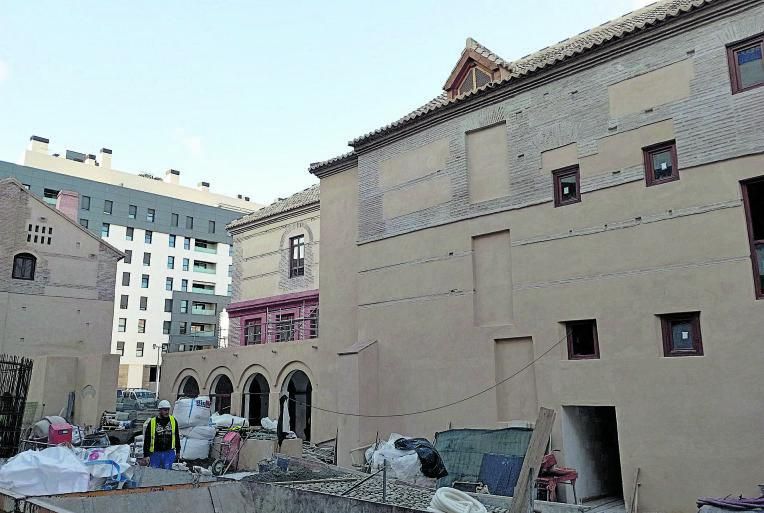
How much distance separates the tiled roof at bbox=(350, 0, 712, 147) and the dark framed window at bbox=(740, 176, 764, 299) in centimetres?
350

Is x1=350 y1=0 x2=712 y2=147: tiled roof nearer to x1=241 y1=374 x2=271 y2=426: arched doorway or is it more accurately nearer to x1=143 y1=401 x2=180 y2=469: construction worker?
x1=143 y1=401 x2=180 y2=469: construction worker

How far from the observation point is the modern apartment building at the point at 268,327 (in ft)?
71.5

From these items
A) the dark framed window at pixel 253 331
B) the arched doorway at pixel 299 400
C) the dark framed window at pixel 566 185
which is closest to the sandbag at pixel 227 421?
the arched doorway at pixel 299 400

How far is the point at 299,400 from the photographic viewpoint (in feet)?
75.4

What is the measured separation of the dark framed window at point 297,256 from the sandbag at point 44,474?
17.2 metres

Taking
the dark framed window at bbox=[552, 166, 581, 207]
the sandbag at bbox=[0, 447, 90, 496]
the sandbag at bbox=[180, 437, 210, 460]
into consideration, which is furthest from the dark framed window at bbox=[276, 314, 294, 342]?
the sandbag at bbox=[0, 447, 90, 496]

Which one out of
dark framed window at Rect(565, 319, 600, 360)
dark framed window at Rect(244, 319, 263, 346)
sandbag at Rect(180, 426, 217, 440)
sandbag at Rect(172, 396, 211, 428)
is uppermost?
dark framed window at Rect(244, 319, 263, 346)

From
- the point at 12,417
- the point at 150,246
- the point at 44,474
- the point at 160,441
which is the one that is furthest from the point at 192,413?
the point at 150,246

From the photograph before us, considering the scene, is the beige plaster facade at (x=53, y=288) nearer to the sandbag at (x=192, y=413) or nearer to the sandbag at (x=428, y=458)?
the sandbag at (x=192, y=413)

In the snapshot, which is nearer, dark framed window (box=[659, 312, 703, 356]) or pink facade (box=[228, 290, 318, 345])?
dark framed window (box=[659, 312, 703, 356])

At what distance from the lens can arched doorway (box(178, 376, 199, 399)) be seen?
26109mm

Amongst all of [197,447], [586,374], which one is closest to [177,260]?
[197,447]

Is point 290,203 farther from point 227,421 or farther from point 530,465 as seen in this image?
point 530,465

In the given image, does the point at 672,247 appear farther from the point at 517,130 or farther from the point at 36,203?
the point at 36,203
